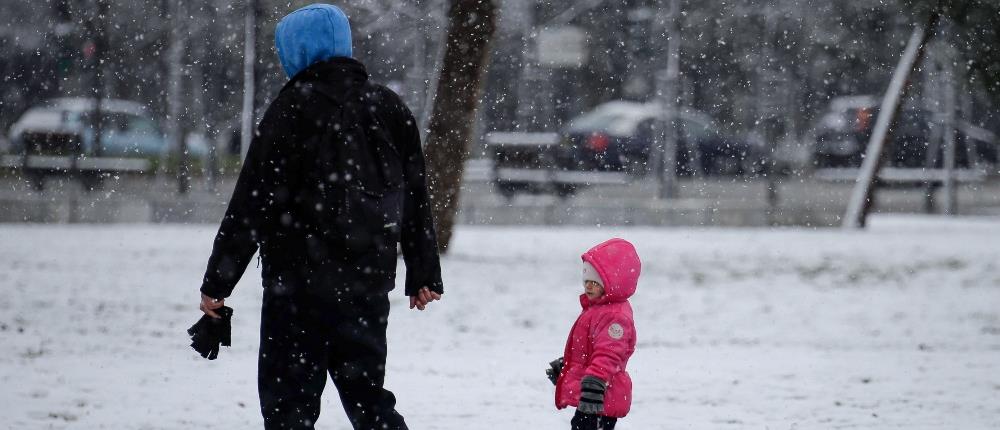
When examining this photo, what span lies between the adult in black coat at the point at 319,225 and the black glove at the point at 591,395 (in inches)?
22.5

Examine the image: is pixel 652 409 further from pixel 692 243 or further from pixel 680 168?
pixel 680 168

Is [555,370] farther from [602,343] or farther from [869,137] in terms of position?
[869,137]

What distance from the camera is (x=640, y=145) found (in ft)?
79.8

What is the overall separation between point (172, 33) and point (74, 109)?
89.1 inches

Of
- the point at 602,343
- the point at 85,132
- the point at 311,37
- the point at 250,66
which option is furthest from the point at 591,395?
the point at 85,132

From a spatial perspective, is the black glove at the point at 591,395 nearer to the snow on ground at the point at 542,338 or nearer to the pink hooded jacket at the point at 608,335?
the pink hooded jacket at the point at 608,335

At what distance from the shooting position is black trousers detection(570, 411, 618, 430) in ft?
13.8

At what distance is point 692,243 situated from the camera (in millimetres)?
16312

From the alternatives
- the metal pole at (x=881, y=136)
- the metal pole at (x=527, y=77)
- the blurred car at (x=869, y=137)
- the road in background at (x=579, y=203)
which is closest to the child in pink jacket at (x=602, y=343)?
the road in background at (x=579, y=203)

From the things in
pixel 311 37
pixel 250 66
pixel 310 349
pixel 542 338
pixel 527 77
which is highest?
pixel 527 77

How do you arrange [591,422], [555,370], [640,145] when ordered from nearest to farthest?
[591,422]
[555,370]
[640,145]

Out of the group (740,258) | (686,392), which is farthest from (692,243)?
(686,392)

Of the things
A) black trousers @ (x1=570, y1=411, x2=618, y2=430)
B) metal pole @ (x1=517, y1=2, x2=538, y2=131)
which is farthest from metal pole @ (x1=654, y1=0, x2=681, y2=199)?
black trousers @ (x1=570, y1=411, x2=618, y2=430)

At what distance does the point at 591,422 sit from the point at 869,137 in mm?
22185
